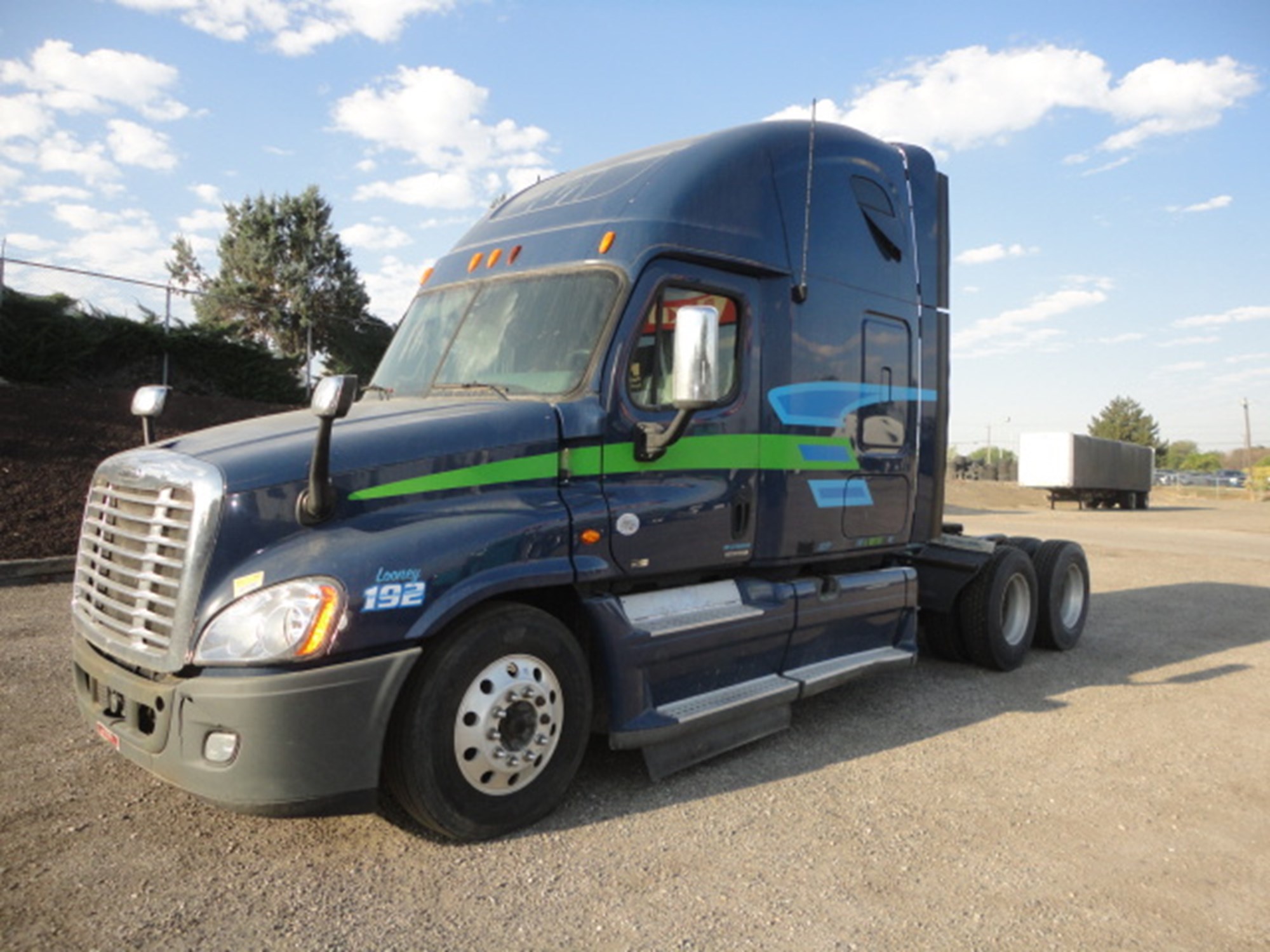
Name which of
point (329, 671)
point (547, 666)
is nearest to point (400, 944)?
point (329, 671)

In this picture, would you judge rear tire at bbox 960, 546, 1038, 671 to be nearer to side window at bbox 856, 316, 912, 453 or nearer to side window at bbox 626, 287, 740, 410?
side window at bbox 856, 316, 912, 453

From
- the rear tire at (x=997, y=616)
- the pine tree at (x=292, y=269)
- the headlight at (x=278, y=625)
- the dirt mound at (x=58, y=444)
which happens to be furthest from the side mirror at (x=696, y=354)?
the pine tree at (x=292, y=269)

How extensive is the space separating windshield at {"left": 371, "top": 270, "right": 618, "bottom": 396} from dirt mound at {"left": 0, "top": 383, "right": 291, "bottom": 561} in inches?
291

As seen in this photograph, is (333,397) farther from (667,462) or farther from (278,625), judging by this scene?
(667,462)

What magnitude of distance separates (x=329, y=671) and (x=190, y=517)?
2.75 feet

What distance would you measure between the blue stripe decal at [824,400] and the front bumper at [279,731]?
8.98ft

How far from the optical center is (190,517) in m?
3.46

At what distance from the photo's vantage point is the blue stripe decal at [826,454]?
17.8ft

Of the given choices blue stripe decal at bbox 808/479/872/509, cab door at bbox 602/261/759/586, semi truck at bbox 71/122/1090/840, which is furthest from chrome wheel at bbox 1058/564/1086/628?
cab door at bbox 602/261/759/586

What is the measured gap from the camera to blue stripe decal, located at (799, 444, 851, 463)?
5.41 m

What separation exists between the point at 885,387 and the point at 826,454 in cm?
97

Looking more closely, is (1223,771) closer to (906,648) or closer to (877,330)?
(906,648)

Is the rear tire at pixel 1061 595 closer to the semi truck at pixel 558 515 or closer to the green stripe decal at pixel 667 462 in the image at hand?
the semi truck at pixel 558 515

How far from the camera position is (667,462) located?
4.56 meters
